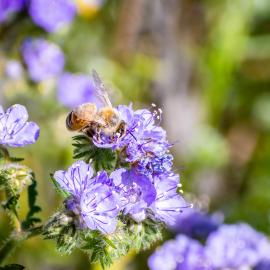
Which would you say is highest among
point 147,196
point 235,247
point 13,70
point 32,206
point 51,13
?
point 51,13

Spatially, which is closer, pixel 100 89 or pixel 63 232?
→ pixel 63 232

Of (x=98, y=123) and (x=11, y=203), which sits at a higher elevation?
(x=98, y=123)

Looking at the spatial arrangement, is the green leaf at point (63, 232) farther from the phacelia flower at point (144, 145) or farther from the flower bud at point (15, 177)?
the phacelia flower at point (144, 145)

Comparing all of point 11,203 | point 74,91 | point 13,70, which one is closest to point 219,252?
point 11,203

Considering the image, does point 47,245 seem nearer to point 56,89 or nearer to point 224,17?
point 56,89

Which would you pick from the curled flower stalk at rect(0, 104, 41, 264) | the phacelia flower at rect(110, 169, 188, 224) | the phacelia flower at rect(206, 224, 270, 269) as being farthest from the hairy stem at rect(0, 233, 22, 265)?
the phacelia flower at rect(206, 224, 270, 269)

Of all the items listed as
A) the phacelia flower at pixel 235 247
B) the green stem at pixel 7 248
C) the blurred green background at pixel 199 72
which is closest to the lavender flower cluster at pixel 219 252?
the phacelia flower at pixel 235 247

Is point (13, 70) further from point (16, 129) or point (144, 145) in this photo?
point (144, 145)

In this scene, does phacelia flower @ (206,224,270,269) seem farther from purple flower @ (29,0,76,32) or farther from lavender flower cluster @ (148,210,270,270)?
purple flower @ (29,0,76,32)
